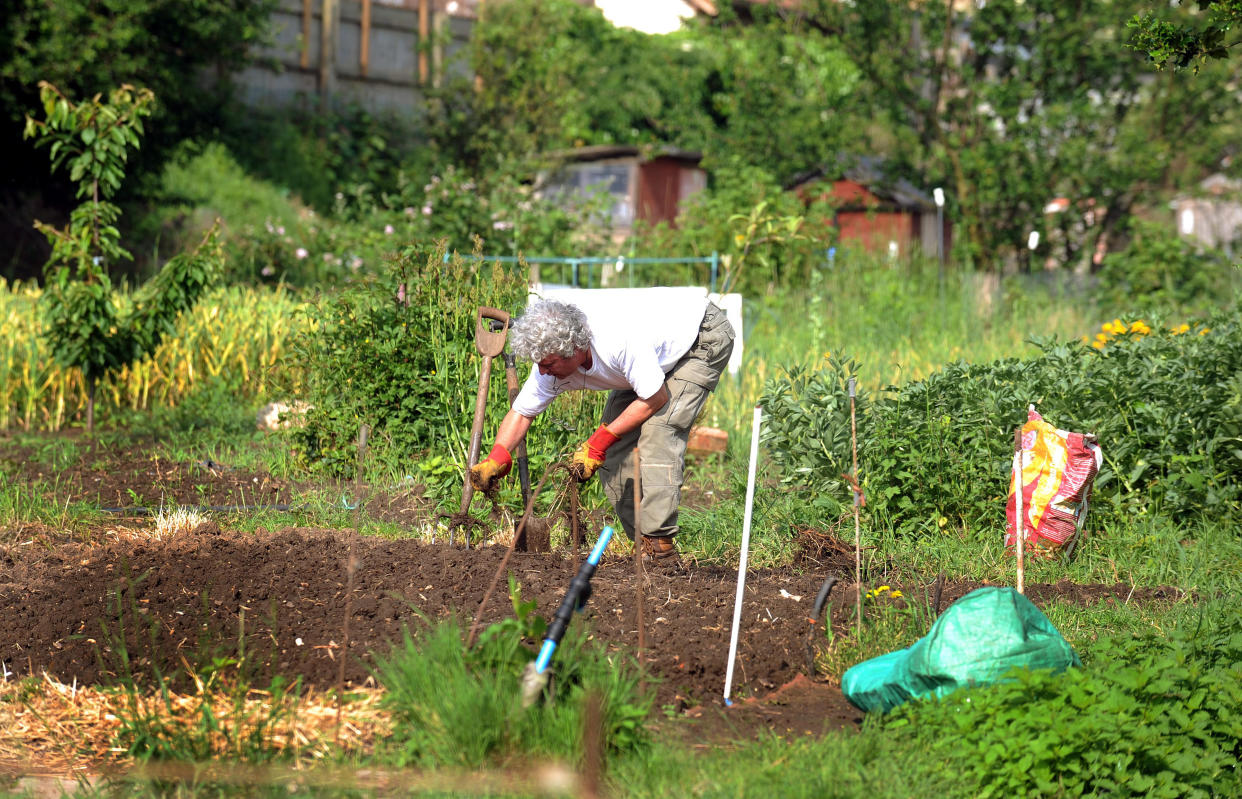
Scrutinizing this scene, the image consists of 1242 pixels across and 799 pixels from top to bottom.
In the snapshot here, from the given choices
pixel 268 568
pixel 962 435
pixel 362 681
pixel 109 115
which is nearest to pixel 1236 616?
pixel 962 435

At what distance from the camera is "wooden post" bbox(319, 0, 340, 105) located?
64.7ft

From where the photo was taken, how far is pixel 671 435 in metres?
4.84

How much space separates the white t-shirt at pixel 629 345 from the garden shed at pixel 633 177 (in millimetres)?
14079

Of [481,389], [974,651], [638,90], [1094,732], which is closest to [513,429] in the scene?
[481,389]

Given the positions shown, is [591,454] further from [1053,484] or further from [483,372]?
[1053,484]

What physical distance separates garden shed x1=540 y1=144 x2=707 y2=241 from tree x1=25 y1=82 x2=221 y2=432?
11.3m

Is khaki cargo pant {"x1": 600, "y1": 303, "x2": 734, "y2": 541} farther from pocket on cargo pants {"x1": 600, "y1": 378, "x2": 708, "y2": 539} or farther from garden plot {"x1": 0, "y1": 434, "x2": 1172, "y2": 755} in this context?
garden plot {"x1": 0, "y1": 434, "x2": 1172, "y2": 755}

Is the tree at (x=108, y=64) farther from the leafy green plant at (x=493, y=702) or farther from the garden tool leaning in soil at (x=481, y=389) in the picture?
the leafy green plant at (x=493, y=702)

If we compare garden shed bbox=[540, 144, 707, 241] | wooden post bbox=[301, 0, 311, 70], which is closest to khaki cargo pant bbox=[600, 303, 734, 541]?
garden shed bbox=[540, 144, 707, 241]

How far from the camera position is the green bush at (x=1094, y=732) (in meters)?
2.92

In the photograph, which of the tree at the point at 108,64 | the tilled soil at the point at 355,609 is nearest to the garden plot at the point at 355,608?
the tilled soil at the point at 355,609

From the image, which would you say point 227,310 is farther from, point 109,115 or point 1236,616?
point 1236,616

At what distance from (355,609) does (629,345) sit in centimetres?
138

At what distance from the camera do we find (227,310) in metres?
9.27
